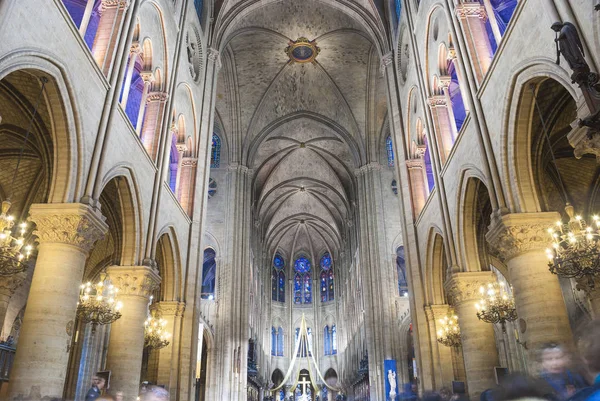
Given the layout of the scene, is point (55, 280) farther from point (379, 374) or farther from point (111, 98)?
point (379, 374)

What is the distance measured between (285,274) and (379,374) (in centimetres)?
2484

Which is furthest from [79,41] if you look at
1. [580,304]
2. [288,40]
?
[288,40]

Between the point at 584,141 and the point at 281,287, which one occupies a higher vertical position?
the point at 281,287

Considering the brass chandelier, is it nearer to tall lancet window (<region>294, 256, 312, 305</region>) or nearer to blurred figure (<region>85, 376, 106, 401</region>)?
blurred figure (<region>85, 376, 106, 401</region>)

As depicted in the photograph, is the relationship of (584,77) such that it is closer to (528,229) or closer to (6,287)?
(528,229)

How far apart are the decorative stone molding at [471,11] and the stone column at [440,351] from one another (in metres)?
7.67

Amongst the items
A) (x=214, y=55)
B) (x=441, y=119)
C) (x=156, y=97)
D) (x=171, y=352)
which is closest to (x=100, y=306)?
(x=171, y=352)

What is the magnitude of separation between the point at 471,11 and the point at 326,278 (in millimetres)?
37976

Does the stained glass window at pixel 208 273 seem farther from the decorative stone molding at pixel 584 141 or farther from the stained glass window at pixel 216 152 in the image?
the decorative stone molding at pixel 584 141

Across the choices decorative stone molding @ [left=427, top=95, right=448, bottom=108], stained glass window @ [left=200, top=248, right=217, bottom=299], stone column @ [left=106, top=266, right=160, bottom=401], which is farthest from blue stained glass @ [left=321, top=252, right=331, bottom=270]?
stone column @ [left=106, top=266, right=160, bottom=401]

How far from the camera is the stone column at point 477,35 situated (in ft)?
33.5

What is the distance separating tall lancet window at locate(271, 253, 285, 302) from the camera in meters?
45.2

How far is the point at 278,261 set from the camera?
46.5m

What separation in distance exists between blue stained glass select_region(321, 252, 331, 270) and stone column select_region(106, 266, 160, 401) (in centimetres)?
3617
